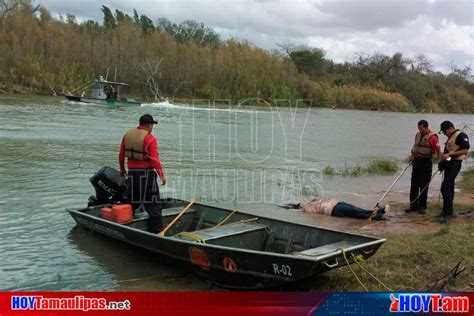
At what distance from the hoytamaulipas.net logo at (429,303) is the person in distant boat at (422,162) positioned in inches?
204

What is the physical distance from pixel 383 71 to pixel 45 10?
2222 inches

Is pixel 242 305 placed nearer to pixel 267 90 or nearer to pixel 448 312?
pixel 448 312

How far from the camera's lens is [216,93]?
5647 cm

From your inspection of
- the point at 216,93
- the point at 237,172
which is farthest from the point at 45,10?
the point at 237,172

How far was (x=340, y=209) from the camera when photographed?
402 inches

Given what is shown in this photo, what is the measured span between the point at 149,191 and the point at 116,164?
818cm

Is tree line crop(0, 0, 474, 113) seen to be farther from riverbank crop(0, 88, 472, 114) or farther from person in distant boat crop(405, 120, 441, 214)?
person in distant boat crop(405, 120, 441, 214)

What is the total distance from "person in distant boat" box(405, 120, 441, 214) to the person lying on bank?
2.17 ft

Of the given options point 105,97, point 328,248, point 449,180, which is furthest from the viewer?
point 105,97

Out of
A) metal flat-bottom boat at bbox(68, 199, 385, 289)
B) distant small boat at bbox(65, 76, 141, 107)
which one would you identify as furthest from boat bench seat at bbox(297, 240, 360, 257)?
distant small boat at bbox(65, 76, 141, 107)

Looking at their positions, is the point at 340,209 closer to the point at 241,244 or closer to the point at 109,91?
the point at 241,244

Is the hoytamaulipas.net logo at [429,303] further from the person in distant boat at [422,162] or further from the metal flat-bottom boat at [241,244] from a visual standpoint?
the person in distant boat at [422,162]

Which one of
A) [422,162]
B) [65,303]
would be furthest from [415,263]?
[422,162]

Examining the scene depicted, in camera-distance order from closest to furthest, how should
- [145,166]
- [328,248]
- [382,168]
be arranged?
[328,248] → [145,166] → [382,168]
